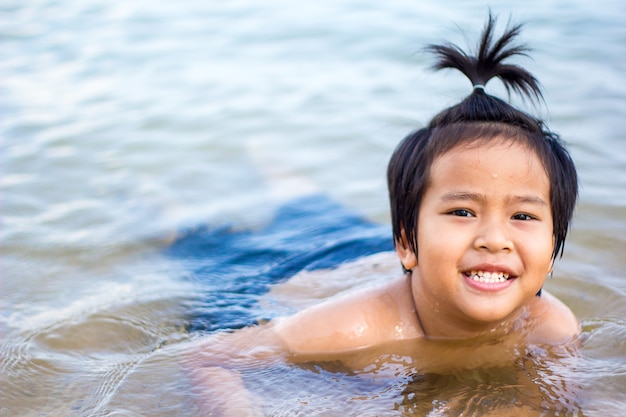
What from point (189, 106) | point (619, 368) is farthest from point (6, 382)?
point (189, 106)

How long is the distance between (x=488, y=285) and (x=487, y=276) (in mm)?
30

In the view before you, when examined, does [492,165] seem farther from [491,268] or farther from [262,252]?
[262,252]

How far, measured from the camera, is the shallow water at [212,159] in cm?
302

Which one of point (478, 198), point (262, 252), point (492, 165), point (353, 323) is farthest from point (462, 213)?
point (262, 252)

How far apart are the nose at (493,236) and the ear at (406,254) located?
13.5 inches

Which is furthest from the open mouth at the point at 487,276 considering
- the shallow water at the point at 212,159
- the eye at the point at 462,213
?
the shallow water at the point at 212,159

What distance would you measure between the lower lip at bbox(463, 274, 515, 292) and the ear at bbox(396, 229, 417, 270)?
0.28 m

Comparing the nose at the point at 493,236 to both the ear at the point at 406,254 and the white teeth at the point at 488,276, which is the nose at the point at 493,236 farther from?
the ear at the point at 406,254

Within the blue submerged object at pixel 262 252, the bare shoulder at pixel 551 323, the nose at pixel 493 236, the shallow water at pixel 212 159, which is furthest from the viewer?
the blue submerged object at pixel 262 252

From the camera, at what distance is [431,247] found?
282 cm

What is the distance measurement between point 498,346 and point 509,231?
595 millimetres

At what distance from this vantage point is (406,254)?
10.1ft

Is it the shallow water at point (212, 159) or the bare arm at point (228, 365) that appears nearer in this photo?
the bare arm at point (228, 365)

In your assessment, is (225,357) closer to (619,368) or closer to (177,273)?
(177,273)
